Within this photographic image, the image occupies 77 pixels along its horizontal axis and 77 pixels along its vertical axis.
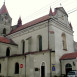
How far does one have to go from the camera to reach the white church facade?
2330 cm

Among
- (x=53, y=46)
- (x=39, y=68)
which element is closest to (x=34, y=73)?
(x=39, y=68)

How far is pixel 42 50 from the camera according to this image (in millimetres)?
26203

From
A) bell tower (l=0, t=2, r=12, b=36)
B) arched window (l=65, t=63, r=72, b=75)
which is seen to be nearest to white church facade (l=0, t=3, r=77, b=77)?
arched window (l=65, t=63, r=72, b=75)

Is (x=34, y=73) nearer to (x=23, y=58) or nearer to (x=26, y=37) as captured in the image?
(x=23, y=58)

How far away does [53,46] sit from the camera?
24875mm

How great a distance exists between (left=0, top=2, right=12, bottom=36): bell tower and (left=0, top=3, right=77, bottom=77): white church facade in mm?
6809

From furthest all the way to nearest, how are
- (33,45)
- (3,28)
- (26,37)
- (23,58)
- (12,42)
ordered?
(3,28)
(12,42)
(26,37)
(33,45)
(23,58)

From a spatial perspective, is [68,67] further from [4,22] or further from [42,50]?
[4,22]

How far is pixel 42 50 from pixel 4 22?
20.3m

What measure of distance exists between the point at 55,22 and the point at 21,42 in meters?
10.9

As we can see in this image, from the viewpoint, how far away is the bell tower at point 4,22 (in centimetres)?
4009

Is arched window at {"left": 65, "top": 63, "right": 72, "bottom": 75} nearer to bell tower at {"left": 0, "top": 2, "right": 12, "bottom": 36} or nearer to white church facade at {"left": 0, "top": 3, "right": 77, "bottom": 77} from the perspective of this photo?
white church facade at {"left": 0, "top": 3, "right": 77, "bottom": 77}

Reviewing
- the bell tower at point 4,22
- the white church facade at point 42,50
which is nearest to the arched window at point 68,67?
the white church facade at point 42,50

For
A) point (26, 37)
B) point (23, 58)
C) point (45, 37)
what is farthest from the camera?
point (26, 37)
